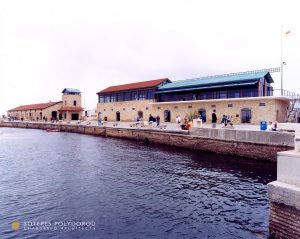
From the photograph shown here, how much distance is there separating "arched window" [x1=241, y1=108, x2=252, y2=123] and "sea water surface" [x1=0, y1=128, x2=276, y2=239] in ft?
48.2

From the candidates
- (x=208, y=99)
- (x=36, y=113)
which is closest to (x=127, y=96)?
(x=208, y=99)

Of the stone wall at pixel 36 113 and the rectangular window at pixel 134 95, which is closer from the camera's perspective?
the rectangular window at pixel 134 95

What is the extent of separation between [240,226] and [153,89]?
35828mm

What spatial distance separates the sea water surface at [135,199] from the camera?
771 centimetres

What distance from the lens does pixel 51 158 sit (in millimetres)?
19297

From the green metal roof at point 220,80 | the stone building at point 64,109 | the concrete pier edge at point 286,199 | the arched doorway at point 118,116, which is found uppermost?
the green metal roof at point 220,80

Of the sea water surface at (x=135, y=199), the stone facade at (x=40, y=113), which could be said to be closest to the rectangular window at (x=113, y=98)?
the stone facade at (x=40, y=113)

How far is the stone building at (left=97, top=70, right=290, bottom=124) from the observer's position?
29.7 metres

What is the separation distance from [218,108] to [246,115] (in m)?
4.05

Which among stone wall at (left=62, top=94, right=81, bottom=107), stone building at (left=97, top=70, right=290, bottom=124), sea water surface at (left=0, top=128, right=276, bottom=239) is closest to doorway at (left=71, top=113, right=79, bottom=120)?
stone wall at (left=62, top=94, right=81, bottom=107)

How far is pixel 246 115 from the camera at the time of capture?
3067 centimetres

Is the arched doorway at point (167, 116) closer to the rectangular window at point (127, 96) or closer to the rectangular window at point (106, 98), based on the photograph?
the rectangular window at point (127, 96)

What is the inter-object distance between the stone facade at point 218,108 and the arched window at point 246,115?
1.22 ft

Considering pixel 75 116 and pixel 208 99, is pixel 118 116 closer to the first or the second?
pixel 75 116
